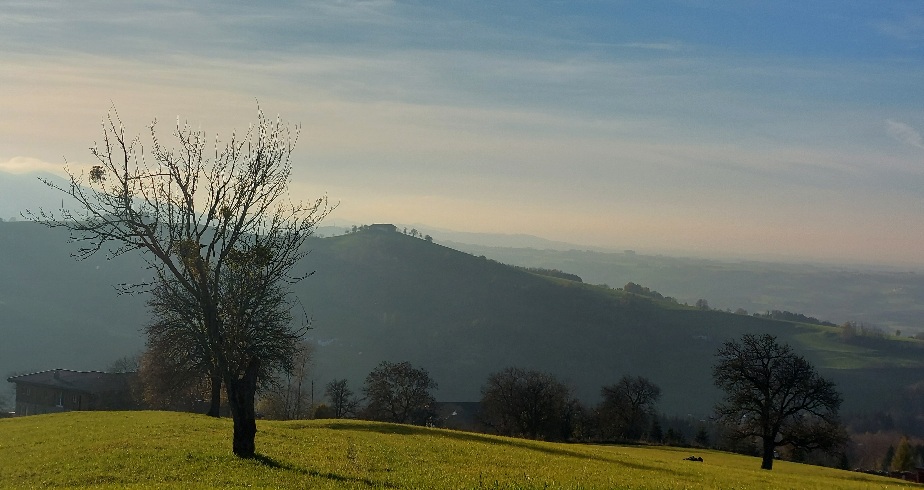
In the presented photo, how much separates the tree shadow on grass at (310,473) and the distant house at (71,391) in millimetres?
85314

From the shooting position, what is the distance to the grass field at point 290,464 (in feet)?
73.8

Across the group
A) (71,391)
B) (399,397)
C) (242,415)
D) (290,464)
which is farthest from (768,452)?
(71,391)

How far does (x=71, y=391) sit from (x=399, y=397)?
6075cm

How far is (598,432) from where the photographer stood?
108m

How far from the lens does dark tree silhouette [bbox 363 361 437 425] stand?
99.7m

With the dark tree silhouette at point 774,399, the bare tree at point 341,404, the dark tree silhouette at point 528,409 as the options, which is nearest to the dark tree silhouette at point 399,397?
the bare tree at point 341,404

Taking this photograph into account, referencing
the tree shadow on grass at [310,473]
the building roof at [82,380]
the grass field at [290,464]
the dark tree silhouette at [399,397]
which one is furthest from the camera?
the building roof at [82,380]

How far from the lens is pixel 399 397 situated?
101 meters

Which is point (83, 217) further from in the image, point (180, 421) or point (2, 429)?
point (2, 429)

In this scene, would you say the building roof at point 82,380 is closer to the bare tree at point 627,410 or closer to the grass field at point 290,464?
the bare tree at point 627,410

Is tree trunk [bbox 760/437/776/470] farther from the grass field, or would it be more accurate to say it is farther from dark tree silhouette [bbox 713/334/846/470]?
the grass field

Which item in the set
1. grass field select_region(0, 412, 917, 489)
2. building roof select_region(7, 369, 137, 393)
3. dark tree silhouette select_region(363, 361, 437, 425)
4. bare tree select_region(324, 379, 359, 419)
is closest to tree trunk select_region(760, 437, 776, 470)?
grass field select_region(0, 412, 917, 489)

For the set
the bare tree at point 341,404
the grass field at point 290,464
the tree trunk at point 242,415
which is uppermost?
the tree trunk at point 242,415

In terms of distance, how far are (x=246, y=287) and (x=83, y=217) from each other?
7.55 m
